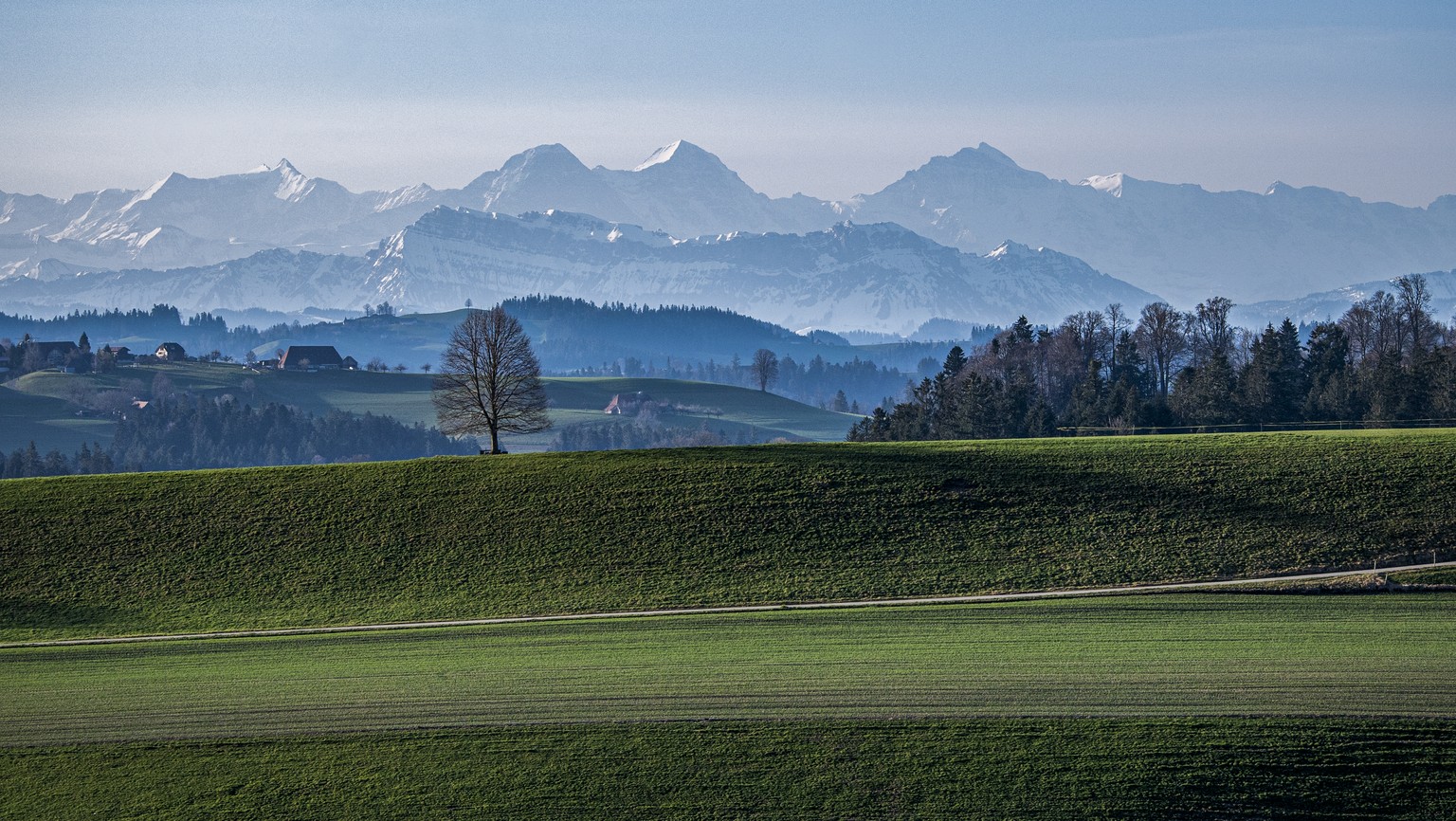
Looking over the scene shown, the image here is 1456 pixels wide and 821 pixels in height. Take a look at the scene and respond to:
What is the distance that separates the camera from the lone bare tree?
226 ft

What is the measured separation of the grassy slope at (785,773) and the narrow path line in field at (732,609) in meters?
13.0

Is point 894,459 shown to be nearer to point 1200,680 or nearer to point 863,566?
point 863,566

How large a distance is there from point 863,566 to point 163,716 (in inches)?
1020

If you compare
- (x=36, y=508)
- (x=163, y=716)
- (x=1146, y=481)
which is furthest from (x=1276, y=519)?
(x=36, y=508)

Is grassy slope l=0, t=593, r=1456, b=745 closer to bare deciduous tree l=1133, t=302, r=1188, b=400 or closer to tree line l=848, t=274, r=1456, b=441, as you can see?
tree line l=848, t=274, r=1456, b=441

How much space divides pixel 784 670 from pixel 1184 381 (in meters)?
78.4

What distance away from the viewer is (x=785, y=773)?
2923 centimetres

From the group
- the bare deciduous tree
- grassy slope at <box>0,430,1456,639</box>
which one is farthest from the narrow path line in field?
the bare deciduous tree

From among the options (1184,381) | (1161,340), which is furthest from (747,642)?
(1161,340)

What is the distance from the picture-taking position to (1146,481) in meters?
58.1

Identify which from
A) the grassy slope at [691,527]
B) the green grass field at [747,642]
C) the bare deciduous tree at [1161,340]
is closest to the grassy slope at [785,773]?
the green grass field at [747,642]

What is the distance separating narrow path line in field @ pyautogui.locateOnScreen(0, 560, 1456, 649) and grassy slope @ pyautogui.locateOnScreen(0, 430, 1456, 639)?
94 centimetres

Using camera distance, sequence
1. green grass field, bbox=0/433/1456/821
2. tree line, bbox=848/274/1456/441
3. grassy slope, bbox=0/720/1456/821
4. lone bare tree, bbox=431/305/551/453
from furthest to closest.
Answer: tree line, bbox=848/274/1456/441, lone bare tree, bbox=431/305/551/453, green grass field, bbox=0/433/1456/821, grassy slope, bbox=0/720/1456/821

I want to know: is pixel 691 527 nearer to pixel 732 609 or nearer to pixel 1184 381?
pixel 732 609
